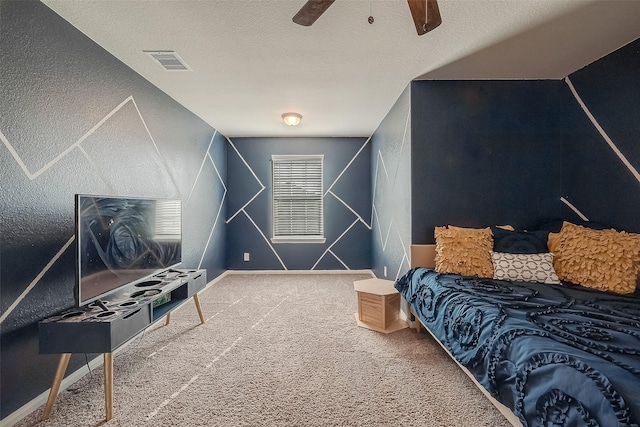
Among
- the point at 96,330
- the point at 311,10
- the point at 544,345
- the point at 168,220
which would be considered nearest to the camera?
the point at 544,345

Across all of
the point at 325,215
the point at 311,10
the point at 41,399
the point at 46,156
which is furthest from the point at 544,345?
the point at 325,215

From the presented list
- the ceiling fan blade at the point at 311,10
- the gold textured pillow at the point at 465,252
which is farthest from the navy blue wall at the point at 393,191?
the ceiling fan blade at the point at 311,10

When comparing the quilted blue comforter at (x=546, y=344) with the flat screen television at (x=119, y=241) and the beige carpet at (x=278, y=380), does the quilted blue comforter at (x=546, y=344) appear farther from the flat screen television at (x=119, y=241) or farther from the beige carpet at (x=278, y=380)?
the flat screen television at (x=119, y=241)

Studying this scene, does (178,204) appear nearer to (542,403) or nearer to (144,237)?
(144,237)

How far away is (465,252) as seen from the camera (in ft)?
7.63

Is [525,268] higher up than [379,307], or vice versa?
[525,268]

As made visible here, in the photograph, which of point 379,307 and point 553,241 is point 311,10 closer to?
point 379,307

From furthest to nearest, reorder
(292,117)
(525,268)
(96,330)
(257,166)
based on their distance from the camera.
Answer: (257,166) → (292,117) → (525,268) → (96,330)

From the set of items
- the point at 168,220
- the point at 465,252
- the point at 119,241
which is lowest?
the point at 465,252

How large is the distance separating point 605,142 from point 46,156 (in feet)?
13.0

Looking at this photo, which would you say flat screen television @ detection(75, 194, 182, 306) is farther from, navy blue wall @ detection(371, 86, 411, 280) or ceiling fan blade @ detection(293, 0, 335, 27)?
navy blue wall @ detection(371, 86, 411, 280)

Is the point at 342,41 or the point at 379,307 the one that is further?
the point at 379,307

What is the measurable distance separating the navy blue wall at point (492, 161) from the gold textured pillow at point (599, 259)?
2.02 ft

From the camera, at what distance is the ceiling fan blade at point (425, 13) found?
127 cm
